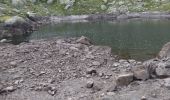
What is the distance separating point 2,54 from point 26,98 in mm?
23613

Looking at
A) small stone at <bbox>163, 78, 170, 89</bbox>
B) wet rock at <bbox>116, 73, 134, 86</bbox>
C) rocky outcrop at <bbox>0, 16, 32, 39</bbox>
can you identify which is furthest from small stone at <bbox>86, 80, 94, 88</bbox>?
→ rocky outcrop at <bbox>0, 16, 32, 39</bbox>

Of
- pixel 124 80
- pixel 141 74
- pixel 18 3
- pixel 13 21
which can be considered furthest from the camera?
pixel 18 3

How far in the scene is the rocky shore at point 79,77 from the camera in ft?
124

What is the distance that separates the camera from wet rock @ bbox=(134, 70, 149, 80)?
39822 mm

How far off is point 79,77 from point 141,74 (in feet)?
25.9

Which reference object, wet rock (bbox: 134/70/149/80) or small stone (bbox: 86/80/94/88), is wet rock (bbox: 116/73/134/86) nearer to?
wet rock (bbox: 134/70/149/80)

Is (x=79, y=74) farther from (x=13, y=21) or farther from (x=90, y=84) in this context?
(x=13, y=21)

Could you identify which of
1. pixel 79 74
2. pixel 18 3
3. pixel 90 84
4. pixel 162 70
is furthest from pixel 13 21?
pixel 162 70

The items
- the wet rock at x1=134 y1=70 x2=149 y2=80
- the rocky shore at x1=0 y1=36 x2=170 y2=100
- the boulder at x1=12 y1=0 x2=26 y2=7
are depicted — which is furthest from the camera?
the boulder at x1=12 y1=0 x2=26 y2=7

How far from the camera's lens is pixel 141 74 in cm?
3994

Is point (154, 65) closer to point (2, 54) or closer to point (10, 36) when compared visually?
point (2, 54)

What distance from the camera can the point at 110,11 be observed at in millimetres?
184375

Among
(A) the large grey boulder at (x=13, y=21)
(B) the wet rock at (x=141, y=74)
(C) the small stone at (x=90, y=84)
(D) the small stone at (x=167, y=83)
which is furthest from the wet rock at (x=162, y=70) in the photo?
(A) the large grey boulder at (x=13, y=21)

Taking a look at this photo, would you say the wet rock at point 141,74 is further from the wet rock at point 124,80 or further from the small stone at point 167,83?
the small stone at point 167,83
